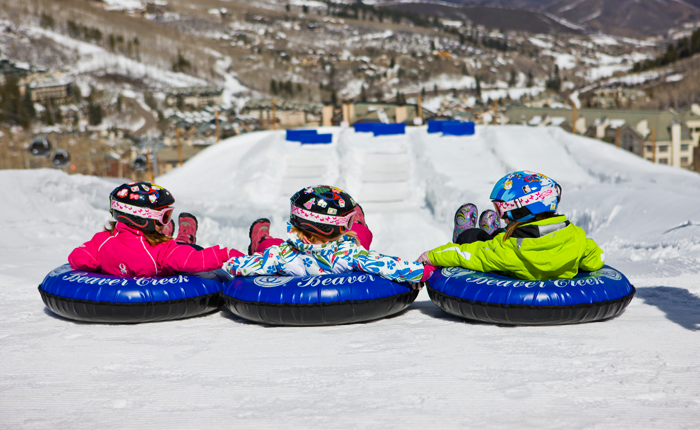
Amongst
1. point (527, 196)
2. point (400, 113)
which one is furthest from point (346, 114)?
point (527, 196)

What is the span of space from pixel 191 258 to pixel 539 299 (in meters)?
2.49

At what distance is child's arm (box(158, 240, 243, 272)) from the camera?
422cm

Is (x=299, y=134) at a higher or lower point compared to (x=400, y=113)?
lower

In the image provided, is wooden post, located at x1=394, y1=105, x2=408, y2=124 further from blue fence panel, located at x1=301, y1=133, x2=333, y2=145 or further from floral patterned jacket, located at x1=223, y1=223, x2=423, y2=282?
floral patterned jacket, located at x1=223, y1=223, x2=423, y2=282

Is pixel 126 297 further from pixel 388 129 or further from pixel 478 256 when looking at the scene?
pixel 388 129

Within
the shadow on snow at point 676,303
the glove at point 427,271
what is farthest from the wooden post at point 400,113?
the glove at point 427,271

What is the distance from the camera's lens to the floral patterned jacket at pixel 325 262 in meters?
4.08

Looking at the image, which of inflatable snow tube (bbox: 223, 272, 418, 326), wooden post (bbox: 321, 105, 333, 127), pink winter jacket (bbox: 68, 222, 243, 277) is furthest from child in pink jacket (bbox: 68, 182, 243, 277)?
wooden post (bbox: 321, 105, 333, 127)

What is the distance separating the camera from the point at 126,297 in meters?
4.02

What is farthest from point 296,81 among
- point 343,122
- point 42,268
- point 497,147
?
point 42,268

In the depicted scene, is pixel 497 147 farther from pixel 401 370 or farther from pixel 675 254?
pixel 401 370

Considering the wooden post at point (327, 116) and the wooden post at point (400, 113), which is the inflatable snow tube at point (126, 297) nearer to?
the wooden post at point (327, 116)

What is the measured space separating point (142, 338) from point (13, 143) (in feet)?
199

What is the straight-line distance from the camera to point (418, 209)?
14141mm
